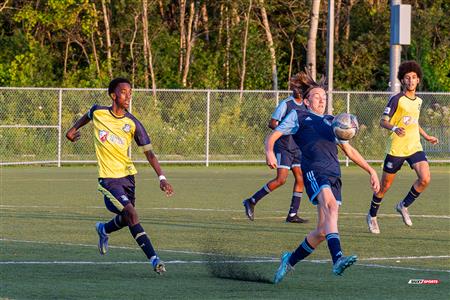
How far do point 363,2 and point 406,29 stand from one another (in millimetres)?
16987

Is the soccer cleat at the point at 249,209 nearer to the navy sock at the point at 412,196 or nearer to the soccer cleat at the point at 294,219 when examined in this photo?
the soccer cleat at the point at 294,219

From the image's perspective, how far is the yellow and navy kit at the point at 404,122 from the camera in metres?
16.1

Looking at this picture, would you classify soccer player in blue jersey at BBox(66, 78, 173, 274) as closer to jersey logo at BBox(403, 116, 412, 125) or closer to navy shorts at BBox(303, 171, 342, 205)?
navy shorts at BBox(303, 171, 342, 205)

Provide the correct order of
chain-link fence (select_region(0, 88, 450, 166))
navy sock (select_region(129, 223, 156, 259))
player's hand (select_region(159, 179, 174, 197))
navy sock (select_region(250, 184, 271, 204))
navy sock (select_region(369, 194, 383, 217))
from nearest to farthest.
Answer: navy sock (select_region(129, 223, 156, 259))
player's hand (select_region(159, 179, 174, 197))
navy sock (select_region(369, 194, 383, 217))
navy sock (select_region(250, 184, 271, 204))
chain-link fence (select_region(0, 88, 450, 166))

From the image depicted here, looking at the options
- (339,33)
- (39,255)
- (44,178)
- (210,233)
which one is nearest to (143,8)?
(339,33)

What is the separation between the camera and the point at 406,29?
31750 mm

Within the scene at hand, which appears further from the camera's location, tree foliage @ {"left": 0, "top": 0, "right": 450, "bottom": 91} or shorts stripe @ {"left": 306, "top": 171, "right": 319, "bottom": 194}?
tree foliage @ {"left": 0, "top": 0, "right": 450, "bottom": 91}

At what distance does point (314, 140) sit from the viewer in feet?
36.4

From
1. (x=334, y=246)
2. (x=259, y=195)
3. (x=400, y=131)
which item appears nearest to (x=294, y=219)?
(x=259, y=195)

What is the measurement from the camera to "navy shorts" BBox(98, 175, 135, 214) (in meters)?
11.9

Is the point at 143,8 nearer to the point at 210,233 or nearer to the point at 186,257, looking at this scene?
the point at 210,233

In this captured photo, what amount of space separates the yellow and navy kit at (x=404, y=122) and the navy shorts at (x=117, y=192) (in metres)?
5.04

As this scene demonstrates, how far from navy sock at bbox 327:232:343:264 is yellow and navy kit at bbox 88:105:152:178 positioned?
249 cm

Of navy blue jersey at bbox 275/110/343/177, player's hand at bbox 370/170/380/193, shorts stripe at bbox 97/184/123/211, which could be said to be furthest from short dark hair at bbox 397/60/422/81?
shorts stripe at bbox 97/184/123/211
